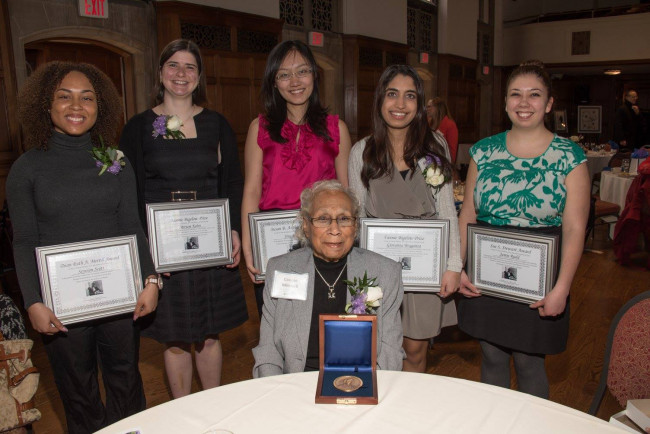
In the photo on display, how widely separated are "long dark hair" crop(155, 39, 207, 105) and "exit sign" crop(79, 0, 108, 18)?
165 inches

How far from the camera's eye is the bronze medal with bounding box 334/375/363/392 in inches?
63.8

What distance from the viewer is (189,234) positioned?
254 cm

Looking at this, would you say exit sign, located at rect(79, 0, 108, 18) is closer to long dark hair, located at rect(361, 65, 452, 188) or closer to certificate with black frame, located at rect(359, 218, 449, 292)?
long dark hair, located at rect(361, 65, 452, 188)

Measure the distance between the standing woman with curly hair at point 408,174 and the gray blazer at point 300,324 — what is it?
16.6 inches

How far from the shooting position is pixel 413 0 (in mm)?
12523

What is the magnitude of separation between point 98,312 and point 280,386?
0.96m

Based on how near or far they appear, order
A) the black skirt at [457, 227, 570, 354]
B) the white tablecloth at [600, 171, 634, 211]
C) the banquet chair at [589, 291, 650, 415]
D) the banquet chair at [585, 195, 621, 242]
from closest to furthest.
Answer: the banquet chair at [589, 291, 650, 415] → the black skirt at [457, 227, 570, 354] → the banquet chair at [585, 195, 621, 242] → the white tablecloth at [600, 171, 634, 211]

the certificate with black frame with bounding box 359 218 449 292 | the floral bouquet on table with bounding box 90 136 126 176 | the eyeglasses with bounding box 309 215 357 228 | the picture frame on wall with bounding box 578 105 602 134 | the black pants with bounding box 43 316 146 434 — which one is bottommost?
the black pants with bounding box 43 316 146 434

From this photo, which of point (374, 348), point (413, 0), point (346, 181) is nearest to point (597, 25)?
point (413, 0)

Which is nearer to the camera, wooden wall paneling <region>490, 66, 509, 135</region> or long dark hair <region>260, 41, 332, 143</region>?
long dark hair <region>260, 41, 332, 143</region>

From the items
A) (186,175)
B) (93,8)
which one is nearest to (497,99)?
(93,8)

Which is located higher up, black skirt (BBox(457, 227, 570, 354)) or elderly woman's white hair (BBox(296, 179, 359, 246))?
elderly woman's white hair (BBox(296, 179, 359, 246))

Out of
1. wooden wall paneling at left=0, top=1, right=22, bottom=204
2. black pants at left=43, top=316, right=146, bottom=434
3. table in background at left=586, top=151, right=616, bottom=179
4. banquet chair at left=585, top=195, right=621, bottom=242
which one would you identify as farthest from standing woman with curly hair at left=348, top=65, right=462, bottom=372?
table in background at left=586, top=151, right=616, bottom=179

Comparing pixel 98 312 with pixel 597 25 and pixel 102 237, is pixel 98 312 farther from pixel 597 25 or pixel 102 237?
pixel 597 25
